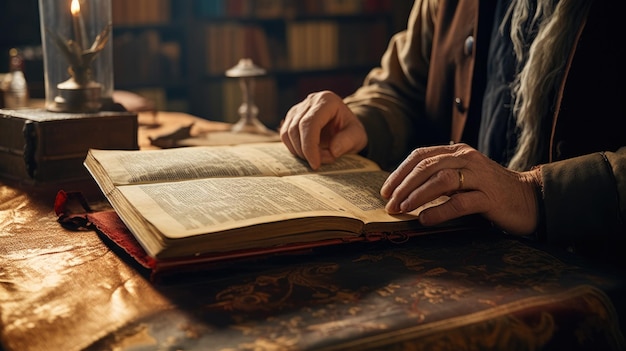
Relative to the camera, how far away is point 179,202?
84 centimetres

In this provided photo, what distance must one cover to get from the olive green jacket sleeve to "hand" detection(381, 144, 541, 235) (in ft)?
0.08

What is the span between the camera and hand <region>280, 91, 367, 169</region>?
43.8 inches

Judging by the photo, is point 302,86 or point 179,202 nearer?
point 179,202

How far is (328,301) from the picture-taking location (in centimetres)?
67

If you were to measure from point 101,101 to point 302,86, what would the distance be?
311 centimetres

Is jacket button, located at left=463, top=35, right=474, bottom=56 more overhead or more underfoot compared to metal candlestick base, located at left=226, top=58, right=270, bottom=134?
more overhead

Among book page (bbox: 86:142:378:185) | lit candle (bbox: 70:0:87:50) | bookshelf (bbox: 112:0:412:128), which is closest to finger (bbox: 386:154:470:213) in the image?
book page (bbox: 86:142:378:185)

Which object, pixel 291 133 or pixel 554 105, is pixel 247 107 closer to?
pixel 291 133

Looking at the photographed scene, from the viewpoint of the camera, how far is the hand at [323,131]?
1111mm

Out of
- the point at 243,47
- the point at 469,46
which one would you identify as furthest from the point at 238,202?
the point at 243,47

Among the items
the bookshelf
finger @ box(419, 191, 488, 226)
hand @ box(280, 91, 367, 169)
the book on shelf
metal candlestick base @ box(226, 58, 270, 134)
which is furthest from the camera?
the bookshelf

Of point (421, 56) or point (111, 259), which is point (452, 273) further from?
point (421, 56)

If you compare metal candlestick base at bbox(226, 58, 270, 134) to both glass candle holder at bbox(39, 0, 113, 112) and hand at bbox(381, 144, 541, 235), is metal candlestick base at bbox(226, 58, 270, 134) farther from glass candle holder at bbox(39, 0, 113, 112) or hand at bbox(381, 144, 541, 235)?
hand at bbox(381, 144, 541, 235)

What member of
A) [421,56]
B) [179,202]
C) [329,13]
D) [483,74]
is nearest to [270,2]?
[329,13]
